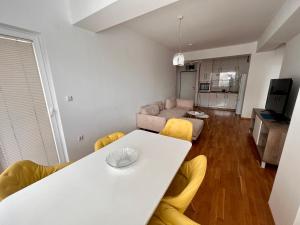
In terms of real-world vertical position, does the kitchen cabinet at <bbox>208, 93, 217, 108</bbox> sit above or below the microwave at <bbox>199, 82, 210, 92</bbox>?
below

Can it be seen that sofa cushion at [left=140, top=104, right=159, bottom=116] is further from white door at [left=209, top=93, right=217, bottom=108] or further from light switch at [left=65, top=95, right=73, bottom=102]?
white door at [left=209, top=93, right=217, bottom=108]

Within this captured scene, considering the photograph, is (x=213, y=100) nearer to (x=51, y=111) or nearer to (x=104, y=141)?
(x=104, y=141)

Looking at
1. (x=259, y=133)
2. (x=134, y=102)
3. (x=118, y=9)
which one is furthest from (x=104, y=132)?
(x=259, y=133)

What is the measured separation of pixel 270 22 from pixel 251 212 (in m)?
3.54

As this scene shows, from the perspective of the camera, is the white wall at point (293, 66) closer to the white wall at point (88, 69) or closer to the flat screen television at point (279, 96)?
the flat screen television at point (279, 96)

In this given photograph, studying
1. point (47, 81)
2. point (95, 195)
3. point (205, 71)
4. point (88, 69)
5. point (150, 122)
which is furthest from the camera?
point (205, 71)

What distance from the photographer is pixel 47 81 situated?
6.02 feet

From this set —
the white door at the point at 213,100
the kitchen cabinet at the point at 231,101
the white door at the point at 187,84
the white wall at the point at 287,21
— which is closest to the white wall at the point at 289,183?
the white wall at the point at 287,21

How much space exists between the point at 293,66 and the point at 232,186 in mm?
2670

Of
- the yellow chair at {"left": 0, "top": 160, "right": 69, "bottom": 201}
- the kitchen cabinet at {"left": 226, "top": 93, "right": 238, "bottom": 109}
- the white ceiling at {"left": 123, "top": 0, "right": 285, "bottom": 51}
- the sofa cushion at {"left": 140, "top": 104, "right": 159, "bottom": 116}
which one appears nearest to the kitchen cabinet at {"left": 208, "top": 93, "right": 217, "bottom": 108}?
the kitchen cabinet at {"left": 226, "top": 93, "right": 238, "bottom": 109}

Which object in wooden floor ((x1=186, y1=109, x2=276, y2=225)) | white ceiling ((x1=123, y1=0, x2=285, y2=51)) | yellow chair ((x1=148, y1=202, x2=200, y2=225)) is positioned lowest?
wooden floor ((x1=186, y1=109, x2=276, y2=225))

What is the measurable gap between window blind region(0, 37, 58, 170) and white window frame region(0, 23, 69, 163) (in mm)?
57

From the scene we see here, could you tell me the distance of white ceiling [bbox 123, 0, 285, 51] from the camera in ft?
7.02

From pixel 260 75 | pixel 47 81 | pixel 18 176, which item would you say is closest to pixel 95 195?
pixel 18 176
